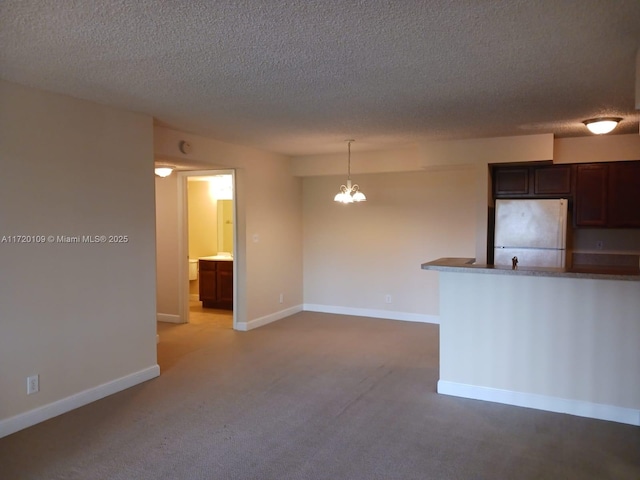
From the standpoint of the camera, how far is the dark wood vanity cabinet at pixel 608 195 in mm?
5375

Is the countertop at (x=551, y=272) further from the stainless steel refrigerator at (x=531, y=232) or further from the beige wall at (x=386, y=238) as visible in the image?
the beige wall at (x=386, y=238)

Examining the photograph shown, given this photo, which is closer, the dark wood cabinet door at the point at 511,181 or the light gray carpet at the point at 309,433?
the light gray carpet at the point at 309,433

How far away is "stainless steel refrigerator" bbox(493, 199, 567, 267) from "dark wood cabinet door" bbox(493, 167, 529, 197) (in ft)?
0.73

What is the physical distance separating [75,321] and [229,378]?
1443 millimetres

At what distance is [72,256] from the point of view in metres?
3.58

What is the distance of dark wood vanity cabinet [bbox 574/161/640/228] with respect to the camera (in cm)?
538

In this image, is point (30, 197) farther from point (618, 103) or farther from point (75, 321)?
point (618, 103)

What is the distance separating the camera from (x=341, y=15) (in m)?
2.13

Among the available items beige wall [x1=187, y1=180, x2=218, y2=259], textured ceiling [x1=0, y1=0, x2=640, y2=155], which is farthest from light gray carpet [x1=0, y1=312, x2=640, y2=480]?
beige wall [x1=187, y1=180, x2=218, y2=259]

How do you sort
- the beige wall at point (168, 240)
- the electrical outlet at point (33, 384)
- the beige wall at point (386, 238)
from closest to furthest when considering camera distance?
the electrical outlet at point (33, 384), the beige wall at point (386, 238), the beige wall at point (168, 240)

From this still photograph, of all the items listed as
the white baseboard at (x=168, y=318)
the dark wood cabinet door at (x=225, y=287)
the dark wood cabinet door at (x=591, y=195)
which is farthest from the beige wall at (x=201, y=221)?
the dark wood cabinet door at (x=591, y=195)

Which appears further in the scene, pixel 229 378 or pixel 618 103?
pixel 229 378

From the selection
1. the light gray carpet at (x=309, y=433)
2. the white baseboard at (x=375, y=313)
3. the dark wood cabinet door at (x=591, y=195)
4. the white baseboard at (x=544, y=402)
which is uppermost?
the dark wood cabinet door at (x=591, y=195)

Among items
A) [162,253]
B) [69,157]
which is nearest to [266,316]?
[162,253]
